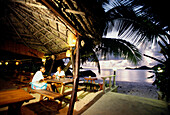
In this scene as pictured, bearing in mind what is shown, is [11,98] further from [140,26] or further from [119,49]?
[119,49]

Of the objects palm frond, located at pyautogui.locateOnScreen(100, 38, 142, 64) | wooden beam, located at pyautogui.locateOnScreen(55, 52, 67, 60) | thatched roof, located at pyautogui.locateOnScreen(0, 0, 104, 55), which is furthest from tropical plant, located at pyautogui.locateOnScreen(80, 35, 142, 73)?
thatched roof, located at pyautogui.locateOnScreen(0, 0, 104, 55)


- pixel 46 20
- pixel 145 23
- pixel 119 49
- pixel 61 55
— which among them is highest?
pixel 46 20

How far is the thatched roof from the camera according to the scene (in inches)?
78.5

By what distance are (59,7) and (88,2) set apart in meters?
0.77

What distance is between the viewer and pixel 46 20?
137 inches

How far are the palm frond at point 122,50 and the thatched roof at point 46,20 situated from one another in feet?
11.5

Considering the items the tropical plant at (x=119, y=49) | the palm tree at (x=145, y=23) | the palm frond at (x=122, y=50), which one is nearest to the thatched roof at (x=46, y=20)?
the palm tree at (x=145, y=23)

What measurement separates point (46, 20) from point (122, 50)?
5579mm

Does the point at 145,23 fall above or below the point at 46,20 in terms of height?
below

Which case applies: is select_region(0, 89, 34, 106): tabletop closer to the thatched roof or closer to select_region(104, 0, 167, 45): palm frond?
the thatched roof

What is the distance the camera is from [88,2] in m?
2.03

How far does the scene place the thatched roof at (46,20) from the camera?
6.55 feet

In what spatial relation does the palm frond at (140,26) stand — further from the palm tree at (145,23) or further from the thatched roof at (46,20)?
the thatched roof at (46,20)

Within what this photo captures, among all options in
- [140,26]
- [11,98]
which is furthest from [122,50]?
[11,98]
